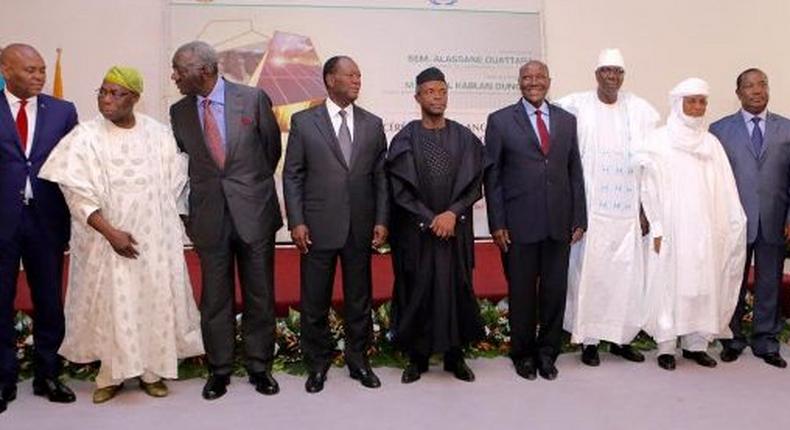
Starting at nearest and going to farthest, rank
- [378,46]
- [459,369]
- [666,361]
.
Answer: [459,369] < [666,361] < [378,46]

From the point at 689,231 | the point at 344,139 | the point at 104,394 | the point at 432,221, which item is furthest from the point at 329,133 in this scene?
the point at 689,231

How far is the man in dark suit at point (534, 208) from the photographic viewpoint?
3529mm

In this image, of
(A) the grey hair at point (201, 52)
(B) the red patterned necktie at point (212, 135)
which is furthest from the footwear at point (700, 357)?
(A) the grey hair at point (201, 52)

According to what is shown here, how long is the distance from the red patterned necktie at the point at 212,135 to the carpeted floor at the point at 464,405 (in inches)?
44.4

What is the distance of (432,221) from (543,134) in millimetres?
789

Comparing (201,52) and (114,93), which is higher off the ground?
(201,52)

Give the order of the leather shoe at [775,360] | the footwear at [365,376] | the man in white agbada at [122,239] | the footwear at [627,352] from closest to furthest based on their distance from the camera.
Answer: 1. the man in white agbada at [122,239]
2. the footwear at [365,376]
3. the leather shoe at [775,360]
4. the footwear at [627,352]

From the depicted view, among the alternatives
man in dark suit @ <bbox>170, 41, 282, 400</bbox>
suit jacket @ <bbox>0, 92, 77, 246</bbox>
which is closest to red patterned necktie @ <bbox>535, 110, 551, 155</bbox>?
man in dark suit @ <bbox>170, 41, 282, 400</bbox>

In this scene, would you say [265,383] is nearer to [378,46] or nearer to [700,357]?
[700,357]

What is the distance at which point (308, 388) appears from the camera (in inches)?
133

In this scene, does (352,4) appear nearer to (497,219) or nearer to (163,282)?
(497,219)

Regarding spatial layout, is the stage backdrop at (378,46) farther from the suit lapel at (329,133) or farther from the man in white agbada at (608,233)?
the suit lapel at (329,133)

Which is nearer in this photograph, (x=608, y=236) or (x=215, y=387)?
(x=215, y=387)

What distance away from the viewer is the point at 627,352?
3928mm
